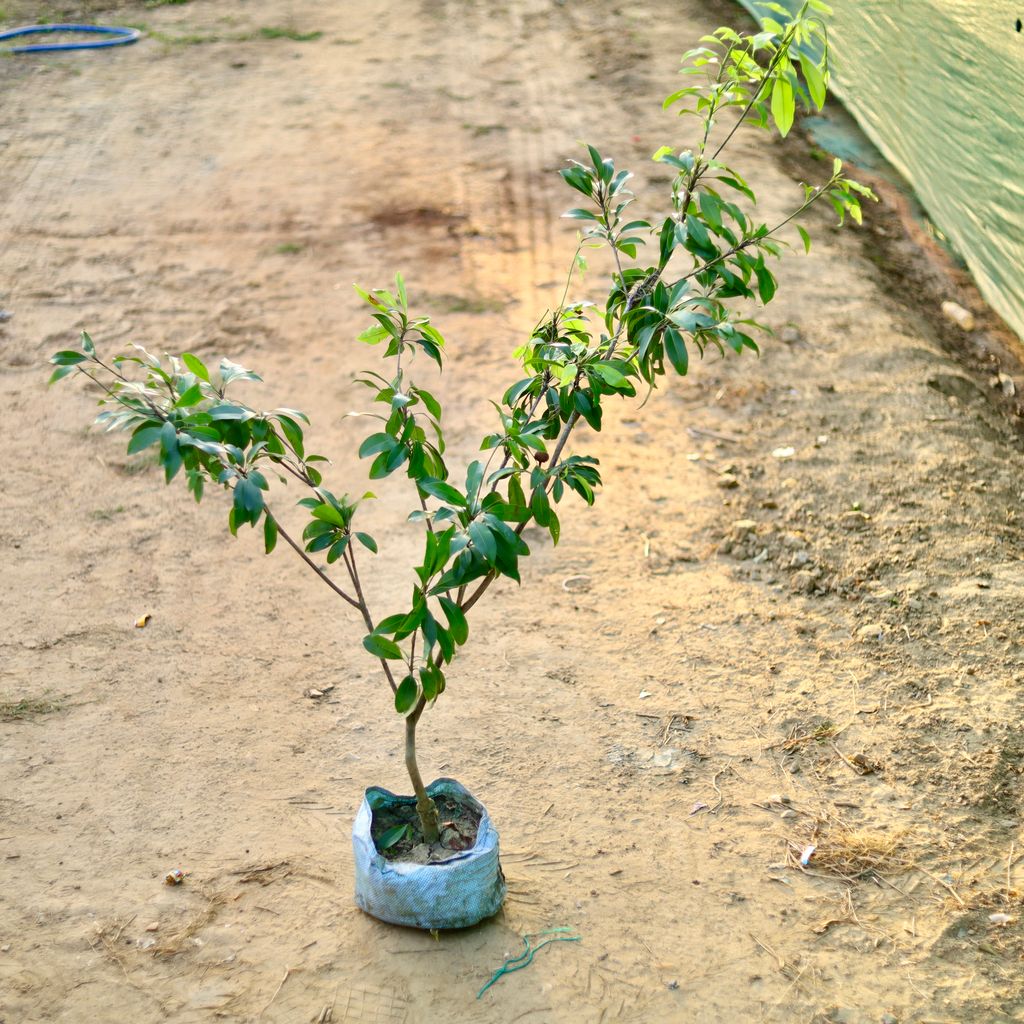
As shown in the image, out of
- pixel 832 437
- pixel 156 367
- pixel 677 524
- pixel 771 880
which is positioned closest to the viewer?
pixel 156 367

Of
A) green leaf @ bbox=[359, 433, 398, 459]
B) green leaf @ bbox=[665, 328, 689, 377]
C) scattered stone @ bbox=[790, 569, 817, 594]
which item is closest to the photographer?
green leaf @ bbox=[665, 328, 689, 377]

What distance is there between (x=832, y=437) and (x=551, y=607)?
5.58 ft

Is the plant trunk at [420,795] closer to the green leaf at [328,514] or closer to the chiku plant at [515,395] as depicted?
the chiku plant at [515,395]

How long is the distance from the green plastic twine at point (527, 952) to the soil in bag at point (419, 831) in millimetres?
281

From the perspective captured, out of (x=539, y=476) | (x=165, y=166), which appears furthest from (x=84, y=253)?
(x=539, y=476)

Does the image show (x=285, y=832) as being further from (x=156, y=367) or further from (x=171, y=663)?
(x=156, y=367)

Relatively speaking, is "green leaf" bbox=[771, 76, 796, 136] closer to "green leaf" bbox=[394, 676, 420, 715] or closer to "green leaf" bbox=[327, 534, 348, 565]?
"green leaf" bbox=[327, 534, 348, 565]

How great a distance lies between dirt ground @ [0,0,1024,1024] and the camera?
104 inches

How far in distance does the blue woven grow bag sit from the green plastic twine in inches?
4.8

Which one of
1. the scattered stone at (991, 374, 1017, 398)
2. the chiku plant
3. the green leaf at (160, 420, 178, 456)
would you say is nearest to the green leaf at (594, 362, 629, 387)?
the chiku plant

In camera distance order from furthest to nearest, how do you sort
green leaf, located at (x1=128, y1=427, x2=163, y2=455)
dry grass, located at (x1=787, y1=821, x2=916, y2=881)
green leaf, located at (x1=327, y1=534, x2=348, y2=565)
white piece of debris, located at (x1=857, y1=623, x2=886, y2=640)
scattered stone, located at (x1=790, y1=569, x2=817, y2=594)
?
scattered stone, located at (x1=790, y1=569, x2=817, y2=594)
white piece of debris, located at (x1=857, y1=623, x2=886, y2=640)
dry grass, located at (x1=787, y1=821, x2=916, y2=881)
green leaf, located at (x1=327, y1=534, x2=348, y2=565)
green leaf, located at (x1=128, y1=427, x2=163, y2=455)

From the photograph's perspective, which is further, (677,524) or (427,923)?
(677,524)

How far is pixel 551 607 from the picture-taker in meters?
3.94

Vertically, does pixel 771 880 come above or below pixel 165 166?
below
